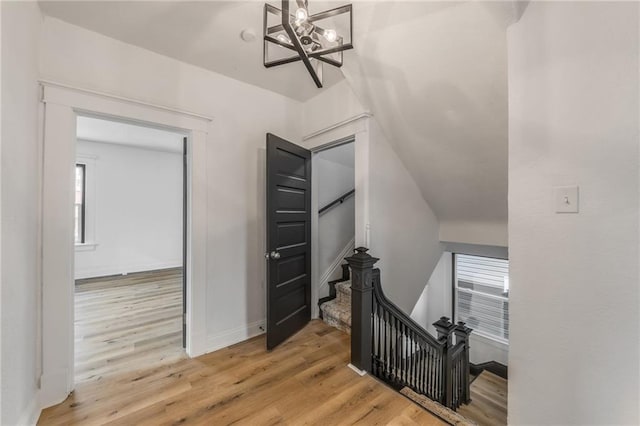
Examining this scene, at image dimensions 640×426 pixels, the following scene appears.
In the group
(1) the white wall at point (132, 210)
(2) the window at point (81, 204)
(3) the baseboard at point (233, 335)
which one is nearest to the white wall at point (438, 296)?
(3) the baseboard at point (233, 335)

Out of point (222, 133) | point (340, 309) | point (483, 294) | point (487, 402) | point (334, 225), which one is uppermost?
point (222, 133)

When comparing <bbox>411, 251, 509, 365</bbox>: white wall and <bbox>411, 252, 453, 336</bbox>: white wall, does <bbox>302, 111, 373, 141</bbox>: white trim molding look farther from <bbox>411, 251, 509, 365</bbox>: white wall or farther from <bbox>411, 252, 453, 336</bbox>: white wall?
<bbox>411, 252, 453, 336</bbox>: white wall

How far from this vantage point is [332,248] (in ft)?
11.7

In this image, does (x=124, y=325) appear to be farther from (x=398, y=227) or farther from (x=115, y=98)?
(x=398, y=227)

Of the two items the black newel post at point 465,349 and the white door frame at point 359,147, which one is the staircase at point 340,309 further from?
the black newel post at point 465,349

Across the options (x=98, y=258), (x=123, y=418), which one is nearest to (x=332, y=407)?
(x=123, y=418)

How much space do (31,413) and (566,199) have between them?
3.16 m

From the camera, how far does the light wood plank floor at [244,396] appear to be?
1.59 m

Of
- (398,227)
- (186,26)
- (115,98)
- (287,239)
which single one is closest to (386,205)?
(398,227)

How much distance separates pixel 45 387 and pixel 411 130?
335 cm

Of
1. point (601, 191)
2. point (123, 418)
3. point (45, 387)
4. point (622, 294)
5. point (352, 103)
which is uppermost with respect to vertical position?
point (352, 103)

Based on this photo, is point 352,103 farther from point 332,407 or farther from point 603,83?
point 332,407

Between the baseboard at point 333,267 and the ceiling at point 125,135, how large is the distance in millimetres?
3015

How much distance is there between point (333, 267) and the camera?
3469 mm
